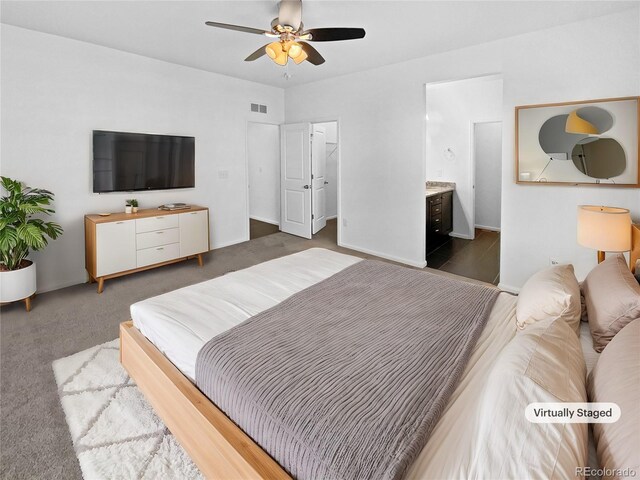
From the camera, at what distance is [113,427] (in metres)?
1.85

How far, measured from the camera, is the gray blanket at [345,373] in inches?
41.0

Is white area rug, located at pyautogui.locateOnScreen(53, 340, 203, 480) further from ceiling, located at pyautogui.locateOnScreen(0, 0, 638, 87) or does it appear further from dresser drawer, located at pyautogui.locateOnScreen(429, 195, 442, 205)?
dresser drawer, located at pyautogui.locateOnScreen(429, 195, 442, 205)

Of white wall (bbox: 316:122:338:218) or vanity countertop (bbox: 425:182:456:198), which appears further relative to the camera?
white wall (bbox: 316:122:338:218)

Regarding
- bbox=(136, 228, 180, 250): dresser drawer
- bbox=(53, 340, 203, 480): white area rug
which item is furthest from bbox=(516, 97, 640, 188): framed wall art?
bbox=(136, 228, 180, 250): dresser drawer

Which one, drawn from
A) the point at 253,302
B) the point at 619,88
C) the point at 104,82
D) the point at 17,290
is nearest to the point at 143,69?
the point at 104,82

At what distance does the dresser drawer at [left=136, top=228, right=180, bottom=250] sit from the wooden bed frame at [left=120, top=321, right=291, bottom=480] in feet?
8.01

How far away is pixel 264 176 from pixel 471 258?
4603 millimetres

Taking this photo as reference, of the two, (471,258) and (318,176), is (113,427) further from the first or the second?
(318,176)

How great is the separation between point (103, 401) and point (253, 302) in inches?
41.6

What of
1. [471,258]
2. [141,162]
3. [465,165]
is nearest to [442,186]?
[465,165]

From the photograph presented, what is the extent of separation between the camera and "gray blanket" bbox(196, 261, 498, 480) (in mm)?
1041

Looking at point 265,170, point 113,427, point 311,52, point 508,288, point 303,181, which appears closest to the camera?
point 113,427

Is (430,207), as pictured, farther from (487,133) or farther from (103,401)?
(103,401)

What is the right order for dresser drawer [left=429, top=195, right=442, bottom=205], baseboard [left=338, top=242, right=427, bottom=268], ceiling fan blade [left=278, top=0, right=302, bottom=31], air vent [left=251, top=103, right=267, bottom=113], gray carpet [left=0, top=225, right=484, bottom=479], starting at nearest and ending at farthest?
gray carpet [left=0, top=225, right=484, bottom=479], ceiling fan blade [left=278, top=0, right=302, bottom=31], baseboard [left=338, top=242, right=427, bottom=268], dresser drawer [left=429, top=195, right=442, bottom=205], air vent [left=251, top=103, right=267, bottom=113]
